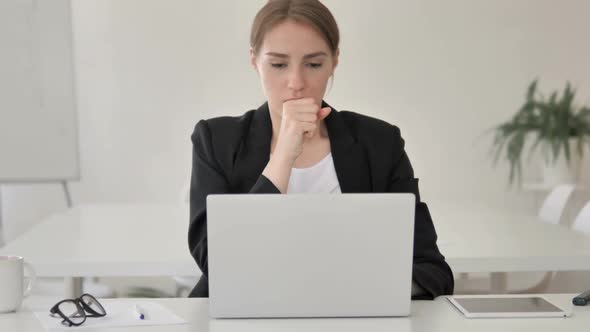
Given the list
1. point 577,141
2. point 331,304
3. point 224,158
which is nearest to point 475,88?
point 577,141

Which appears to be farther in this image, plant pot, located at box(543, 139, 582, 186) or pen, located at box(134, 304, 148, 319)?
plant pot, located at box(543, 139, 582, 186)

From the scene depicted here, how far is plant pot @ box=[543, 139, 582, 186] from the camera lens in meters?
4.79

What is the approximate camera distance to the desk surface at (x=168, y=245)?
2229mm

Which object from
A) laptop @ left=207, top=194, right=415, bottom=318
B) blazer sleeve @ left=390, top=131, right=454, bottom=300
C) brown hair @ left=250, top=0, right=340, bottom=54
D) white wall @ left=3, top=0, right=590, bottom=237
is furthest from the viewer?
white wall @ left=3, top=0, right=590, bottom=237

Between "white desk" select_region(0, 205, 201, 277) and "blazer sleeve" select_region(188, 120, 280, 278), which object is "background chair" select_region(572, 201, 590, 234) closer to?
"white desk" select_region(0, 205, 201, 277)

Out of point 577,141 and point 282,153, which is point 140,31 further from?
point 282,153

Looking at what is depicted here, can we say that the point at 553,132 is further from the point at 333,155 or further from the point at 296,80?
the point at 296,80

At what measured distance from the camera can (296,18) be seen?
1.95m

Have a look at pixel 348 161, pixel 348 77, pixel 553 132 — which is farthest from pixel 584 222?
pixel 348 77

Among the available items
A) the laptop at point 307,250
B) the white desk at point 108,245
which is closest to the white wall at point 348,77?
the white desk at point 108,245

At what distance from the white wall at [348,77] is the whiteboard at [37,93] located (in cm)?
39

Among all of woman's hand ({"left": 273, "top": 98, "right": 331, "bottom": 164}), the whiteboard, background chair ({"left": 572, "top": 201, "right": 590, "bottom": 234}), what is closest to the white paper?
woman's hand ({"left": 273, "top": 98, "right": 331, "bottom": 164})

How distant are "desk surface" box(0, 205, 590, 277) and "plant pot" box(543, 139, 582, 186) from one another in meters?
1.80

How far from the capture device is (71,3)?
4980 mm
